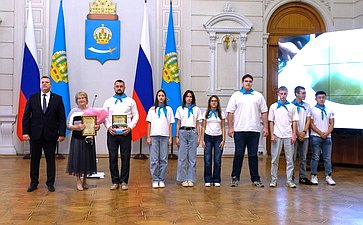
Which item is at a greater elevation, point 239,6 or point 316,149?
point 239,6

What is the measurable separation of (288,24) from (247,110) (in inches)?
209

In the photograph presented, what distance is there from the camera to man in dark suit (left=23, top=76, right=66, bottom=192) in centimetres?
555

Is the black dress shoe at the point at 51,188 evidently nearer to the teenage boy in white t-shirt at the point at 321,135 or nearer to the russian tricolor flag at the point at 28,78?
the teenage boy in white t-shirt at the point at 321,135

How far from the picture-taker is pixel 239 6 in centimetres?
1036

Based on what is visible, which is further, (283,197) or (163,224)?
(283,197)

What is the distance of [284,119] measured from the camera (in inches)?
239

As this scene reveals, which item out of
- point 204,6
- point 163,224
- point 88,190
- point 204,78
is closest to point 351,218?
point 163,224

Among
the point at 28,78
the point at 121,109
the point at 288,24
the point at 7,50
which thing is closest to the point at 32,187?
the point at 121,109

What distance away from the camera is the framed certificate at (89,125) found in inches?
223

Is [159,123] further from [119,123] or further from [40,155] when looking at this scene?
[40,155]

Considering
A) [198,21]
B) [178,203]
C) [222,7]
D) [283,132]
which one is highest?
[222,7]

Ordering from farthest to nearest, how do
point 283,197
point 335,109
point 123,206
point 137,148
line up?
point 137,148
point 335,109
point 283,197
point 123,206

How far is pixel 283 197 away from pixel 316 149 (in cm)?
153

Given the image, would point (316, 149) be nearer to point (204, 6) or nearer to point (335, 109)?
point (335, 109)
